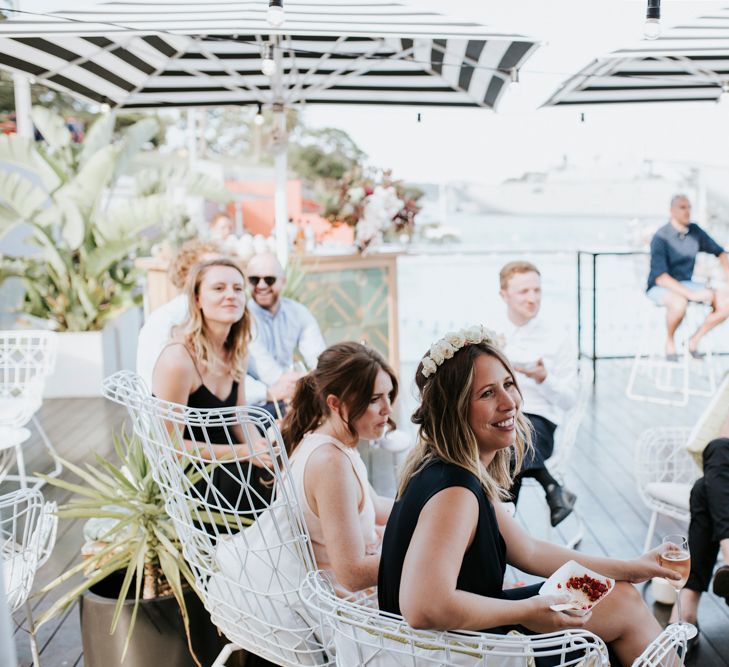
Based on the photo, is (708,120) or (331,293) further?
(708,120)

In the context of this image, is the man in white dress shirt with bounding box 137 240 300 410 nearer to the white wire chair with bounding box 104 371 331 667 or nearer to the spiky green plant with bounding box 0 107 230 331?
the white wire chair with bounding box 104 371 331 667

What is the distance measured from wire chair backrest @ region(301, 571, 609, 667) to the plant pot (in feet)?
2.82

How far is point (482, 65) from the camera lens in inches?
198

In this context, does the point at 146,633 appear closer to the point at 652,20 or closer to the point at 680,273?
the point at 652,20

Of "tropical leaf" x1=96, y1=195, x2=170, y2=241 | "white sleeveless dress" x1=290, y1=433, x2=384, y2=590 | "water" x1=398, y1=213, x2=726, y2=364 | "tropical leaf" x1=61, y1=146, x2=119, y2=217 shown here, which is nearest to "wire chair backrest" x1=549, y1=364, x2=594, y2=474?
"white sleeveless dress" x1=290, y1=433, x2=384, y2=590

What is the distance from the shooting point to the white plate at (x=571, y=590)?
67.2 inches

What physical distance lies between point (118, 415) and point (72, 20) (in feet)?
11.1

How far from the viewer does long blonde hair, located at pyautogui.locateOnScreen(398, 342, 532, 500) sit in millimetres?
1763

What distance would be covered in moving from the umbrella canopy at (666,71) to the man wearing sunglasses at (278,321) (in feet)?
6.47

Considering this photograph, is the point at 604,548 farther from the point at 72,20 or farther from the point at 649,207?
the point at 649,207

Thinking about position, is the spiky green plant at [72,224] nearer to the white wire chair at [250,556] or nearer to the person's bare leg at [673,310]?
the person's bare leg at [673,310]

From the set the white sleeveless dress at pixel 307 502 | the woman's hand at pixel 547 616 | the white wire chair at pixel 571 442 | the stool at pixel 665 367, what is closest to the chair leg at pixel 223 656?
the white sleeveless dress at pixel 307 502

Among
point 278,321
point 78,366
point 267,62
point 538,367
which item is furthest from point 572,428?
point 78,366

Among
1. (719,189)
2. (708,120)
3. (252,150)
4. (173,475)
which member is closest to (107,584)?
(173,475)
